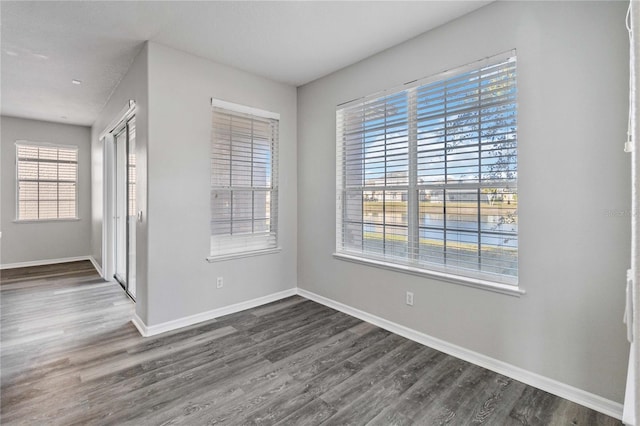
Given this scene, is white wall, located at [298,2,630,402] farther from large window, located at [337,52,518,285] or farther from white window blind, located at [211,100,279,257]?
white window blind, located at [211,100,279,257]

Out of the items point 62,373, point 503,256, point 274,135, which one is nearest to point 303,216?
point 274,135

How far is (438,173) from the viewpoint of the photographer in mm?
2650

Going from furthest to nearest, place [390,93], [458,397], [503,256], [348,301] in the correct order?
[348,301] → [390,93] → [503,256] → [458,397]

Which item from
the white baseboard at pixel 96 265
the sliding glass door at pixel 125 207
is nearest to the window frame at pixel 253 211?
the sliding glass door at pixel 125 207

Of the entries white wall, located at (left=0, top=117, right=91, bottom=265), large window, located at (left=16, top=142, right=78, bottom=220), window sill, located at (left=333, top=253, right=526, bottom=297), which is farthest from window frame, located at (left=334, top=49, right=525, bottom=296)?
large window, located at (left=16, top=142, right=78, bottom=220)

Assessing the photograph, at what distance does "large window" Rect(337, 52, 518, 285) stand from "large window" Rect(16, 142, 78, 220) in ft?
19.2

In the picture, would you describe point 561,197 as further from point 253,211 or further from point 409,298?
point 253,211

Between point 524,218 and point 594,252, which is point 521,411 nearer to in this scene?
point 594,252

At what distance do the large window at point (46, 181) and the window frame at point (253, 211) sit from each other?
474cm

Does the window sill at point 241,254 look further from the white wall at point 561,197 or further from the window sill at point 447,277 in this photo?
the white wall at point 561,197

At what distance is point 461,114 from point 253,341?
2672mm

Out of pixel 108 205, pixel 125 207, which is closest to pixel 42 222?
pixel 108 205

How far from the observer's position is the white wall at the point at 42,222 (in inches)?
215

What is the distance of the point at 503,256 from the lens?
7.54 feet
